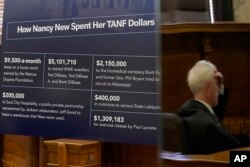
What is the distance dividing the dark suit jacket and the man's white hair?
0.05m

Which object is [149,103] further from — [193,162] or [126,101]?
[193,162]

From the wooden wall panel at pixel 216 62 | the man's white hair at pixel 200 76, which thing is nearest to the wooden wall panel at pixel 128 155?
the wooden wall panel at pixel 216 62

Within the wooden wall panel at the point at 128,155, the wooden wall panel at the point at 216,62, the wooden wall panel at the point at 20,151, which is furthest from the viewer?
the wooden wall panel at the point at 20,151

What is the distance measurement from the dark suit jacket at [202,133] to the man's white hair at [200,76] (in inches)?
1.8

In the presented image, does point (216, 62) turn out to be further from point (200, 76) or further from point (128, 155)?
point (128, 155)

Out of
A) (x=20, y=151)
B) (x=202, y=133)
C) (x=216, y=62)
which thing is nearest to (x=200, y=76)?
(x=202, y=133)

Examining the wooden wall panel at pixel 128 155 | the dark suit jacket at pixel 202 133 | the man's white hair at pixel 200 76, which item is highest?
the man's white hair at pixel 200 76

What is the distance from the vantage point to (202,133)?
1.27 metres

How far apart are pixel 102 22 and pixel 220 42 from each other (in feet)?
1.89

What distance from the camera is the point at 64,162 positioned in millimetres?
2393

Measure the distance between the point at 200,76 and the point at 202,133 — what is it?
16 centimetres

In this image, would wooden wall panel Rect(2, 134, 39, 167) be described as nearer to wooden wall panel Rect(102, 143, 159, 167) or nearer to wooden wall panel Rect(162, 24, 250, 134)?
wooden wall panel Rect(102, 143, 159, 167)

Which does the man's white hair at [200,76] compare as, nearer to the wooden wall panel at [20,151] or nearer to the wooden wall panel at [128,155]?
the wooden wall panel at [128,155]

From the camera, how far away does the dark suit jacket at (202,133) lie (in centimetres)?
124
